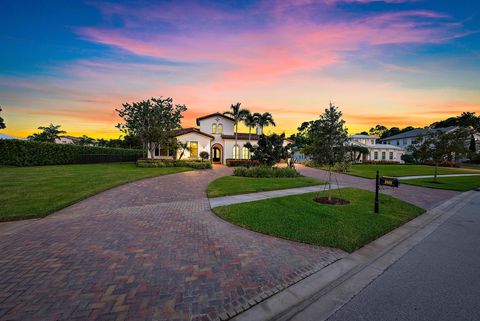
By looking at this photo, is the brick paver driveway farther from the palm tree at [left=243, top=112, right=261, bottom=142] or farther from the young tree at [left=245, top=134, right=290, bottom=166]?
the palm tree at [left=243, top=112, right=261, bottom=142]

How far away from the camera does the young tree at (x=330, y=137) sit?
8805mm

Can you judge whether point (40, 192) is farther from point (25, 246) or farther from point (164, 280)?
point (164, 280)

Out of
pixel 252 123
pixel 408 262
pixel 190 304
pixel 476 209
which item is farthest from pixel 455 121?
pixel 190 304

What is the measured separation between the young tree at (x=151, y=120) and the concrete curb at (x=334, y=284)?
83.5ft

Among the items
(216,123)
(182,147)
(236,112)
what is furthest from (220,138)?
(182,147)

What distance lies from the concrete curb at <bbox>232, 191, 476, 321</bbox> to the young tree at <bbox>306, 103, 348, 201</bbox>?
13.2 ft

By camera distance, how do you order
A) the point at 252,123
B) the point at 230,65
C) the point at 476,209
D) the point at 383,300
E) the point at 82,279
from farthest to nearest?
the point at 252,123
the point at 230,65
the point at 476,209
the point at 82,279
the point at 383,300

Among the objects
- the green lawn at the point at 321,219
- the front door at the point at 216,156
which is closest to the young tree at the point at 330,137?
the green lawn at the point at 321,219

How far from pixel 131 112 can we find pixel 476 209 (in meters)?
33.4

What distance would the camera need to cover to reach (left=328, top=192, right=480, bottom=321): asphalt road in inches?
110

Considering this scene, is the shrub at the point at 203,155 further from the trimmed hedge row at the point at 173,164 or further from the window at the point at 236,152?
the window at the point at 236,152

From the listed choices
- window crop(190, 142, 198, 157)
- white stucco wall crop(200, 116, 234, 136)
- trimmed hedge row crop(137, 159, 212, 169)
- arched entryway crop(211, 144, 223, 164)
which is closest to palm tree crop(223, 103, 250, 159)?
white stucco wall crop(200, 116, 234, 136)

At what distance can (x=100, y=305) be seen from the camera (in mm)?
2785

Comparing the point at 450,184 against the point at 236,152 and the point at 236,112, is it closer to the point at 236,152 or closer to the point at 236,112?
the point at 236,152
